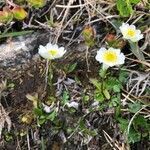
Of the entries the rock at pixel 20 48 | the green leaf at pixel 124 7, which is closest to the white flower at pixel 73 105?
the rock at pixel 20 48

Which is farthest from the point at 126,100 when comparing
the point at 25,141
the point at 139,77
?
the point at 25,141

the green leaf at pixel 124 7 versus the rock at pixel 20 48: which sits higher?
the green leaf at pixel 124 7

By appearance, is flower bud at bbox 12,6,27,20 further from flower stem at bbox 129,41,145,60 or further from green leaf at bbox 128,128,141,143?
green leaf at bbox 128,128,141,143

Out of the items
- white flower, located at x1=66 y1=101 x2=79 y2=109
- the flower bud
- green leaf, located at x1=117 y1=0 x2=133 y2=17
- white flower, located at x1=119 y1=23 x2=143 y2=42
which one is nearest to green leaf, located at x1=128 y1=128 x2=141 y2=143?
white flower, located at x1=66 y1=101 x2=79 y2=109

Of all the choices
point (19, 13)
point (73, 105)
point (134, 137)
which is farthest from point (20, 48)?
point (134, 137)

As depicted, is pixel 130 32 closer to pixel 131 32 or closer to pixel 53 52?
pixel 131 32

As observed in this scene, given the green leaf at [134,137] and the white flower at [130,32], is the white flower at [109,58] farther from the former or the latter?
the green leaf at [134,137]
